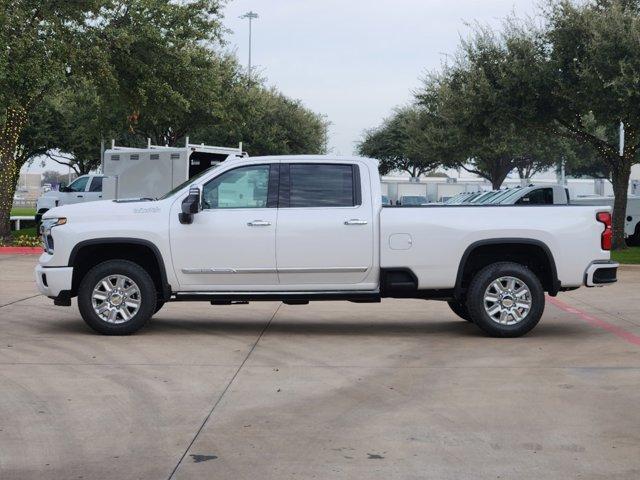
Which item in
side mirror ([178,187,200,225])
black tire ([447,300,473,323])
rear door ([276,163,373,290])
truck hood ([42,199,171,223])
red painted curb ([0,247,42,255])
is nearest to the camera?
side mirror ([178,187,200,225])

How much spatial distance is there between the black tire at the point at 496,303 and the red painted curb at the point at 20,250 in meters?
17.7

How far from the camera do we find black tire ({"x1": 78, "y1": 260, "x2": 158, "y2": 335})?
37.3 ft

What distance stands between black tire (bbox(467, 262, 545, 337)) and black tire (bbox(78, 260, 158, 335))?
3472 mm

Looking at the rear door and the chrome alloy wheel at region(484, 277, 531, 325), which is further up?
the rear door

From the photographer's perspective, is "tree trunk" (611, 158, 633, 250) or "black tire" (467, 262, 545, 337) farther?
"tree trunk" (611, 158, 633, 250)

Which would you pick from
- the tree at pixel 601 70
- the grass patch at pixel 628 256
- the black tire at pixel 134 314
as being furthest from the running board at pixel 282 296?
the tree at pixel 601 70

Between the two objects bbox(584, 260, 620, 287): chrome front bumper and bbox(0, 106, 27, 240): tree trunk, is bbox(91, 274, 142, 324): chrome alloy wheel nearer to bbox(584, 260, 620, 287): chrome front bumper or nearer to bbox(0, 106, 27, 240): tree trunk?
bbox(584, 260, 620, 287): chrome front bumper

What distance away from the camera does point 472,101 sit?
29.5 m

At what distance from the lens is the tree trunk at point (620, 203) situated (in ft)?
94.8

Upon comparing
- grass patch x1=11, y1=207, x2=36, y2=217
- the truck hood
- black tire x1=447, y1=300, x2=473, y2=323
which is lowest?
black tire x1=447, y1=300, x2=473, y2=323

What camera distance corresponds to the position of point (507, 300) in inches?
453

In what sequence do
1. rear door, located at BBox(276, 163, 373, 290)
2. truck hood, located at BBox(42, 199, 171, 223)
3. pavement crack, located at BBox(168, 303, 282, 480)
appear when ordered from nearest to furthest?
pavement crack, located at BBox(168, 303, 282, 480)
rear door, located at BBox(276, 163, 373, 290)
truck hood, located at BBox(42, 199, 171, 223)

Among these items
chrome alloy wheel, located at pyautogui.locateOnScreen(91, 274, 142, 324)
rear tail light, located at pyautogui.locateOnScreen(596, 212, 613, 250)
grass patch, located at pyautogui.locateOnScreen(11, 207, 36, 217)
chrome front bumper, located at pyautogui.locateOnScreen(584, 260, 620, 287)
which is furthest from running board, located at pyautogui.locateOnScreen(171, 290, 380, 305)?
grass patch, located at pyautogui.locateOnScreen(11, 207, 36, 217)

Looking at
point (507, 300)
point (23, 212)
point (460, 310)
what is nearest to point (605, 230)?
point (507, 300)
